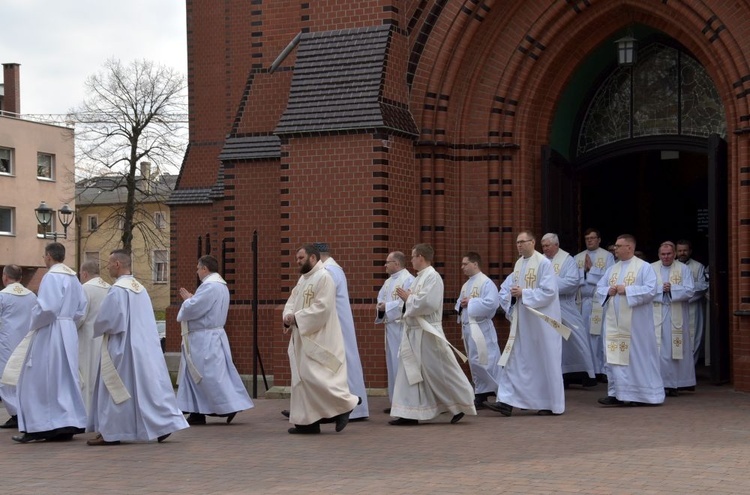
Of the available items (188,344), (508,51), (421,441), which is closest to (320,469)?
(421,441)

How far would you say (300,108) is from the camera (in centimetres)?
1580

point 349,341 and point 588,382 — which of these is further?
point 588,382

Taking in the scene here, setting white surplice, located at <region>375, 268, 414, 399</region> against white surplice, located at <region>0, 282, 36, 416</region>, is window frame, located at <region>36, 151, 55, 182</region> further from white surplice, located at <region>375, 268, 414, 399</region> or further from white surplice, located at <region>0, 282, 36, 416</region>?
white surplice, located at <region>375, 268, 414, 399</region>

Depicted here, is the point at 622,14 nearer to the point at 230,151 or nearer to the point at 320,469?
the point at 230,151

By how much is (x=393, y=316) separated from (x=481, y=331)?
4.14 ft

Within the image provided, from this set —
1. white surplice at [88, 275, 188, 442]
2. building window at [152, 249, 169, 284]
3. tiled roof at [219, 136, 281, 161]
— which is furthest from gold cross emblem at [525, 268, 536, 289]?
building window at [152, 249, 169, 284]

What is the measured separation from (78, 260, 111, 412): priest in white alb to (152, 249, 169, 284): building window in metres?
51.4

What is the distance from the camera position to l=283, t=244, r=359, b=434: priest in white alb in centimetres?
1182

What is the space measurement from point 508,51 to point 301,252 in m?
5.62

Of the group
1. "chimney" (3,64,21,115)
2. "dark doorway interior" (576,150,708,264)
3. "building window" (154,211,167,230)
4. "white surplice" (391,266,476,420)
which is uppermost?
"chimney" (3,64,21,115)

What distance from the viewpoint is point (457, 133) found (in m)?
16.5

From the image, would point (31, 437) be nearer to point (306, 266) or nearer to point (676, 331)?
point (306, 266)

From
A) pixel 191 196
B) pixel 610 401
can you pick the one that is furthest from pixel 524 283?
pixel 191 196

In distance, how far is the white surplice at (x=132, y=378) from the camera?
11312mm
